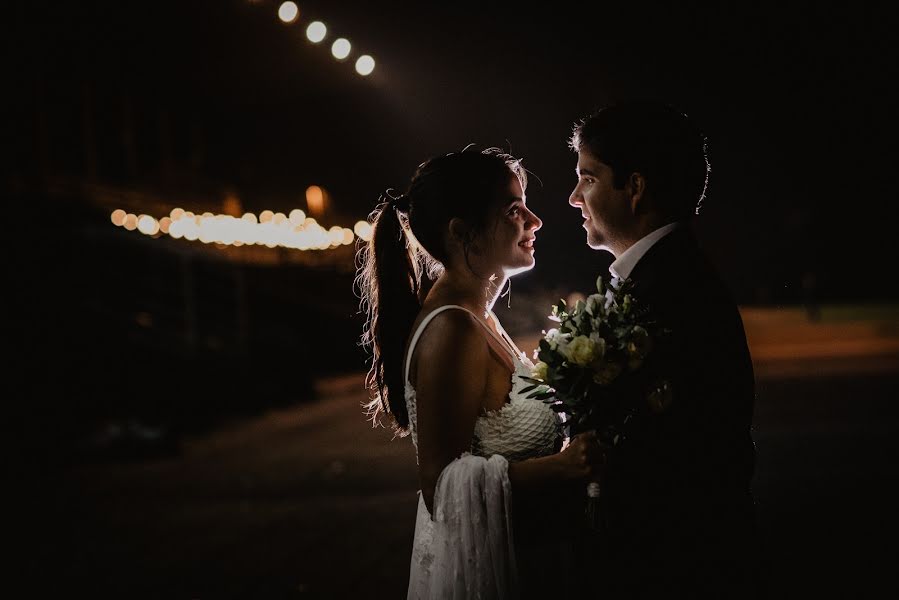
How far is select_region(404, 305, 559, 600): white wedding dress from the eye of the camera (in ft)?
8.73

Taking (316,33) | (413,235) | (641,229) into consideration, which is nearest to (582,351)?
(641,229)

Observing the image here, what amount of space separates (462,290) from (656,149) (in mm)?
773

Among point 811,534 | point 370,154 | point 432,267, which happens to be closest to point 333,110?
point 370,154

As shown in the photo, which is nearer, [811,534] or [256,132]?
[811,534]

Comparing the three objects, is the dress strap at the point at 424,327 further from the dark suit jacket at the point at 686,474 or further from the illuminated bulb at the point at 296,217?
the illuminated bulb at the point at 296,217

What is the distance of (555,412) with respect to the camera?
2.76 metres

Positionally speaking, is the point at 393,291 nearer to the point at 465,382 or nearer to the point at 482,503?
the point at 465,382

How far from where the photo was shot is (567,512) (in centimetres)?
280

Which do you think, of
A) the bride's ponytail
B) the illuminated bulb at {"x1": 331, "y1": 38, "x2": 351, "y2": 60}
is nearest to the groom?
the bride's ponytail

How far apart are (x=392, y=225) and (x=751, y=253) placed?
167 ft

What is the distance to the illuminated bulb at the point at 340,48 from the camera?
8.59 metres

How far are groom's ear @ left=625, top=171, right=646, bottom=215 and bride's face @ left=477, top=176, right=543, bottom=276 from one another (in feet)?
1.05

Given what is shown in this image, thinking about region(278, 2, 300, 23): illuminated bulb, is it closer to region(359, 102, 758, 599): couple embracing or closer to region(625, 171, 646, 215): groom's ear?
region(359, 102, 758, 599): couple embracing

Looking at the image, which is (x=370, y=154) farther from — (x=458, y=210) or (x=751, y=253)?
(x=751, y=253)
